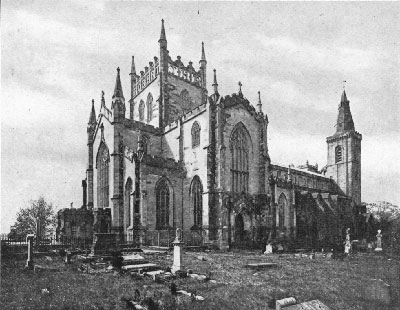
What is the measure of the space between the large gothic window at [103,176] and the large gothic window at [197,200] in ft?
28.9

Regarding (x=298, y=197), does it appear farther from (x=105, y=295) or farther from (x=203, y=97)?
(x=105, y=295)

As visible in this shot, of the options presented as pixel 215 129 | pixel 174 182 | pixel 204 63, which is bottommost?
pixel 174 182

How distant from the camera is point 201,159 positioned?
29938mm

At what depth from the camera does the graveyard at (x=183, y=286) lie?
922cm

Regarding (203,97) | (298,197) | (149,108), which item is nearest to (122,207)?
(149,108)

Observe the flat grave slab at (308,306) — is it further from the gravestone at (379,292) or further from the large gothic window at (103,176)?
the large gothic window at (103,176)

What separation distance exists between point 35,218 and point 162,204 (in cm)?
3506

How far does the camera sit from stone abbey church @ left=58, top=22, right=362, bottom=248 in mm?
Answer: 28438

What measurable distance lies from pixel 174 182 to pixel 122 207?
5.12 m

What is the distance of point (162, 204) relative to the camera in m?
29.7

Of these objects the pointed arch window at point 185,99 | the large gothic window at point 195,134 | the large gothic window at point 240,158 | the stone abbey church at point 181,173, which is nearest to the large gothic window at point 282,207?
the stone abbey church at point 181,173

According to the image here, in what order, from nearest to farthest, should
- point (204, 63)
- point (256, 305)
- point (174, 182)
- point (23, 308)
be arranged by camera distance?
point (23, 308), point (256, 305), point (174, 182), point (204, 63)

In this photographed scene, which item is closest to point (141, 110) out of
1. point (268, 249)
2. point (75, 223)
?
point (75, 223)

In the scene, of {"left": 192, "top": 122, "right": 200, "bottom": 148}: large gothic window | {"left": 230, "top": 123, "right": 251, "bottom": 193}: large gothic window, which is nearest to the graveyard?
{"left": 230, "top": 123, "right": 251, "bottom": 193}: large gothic window
